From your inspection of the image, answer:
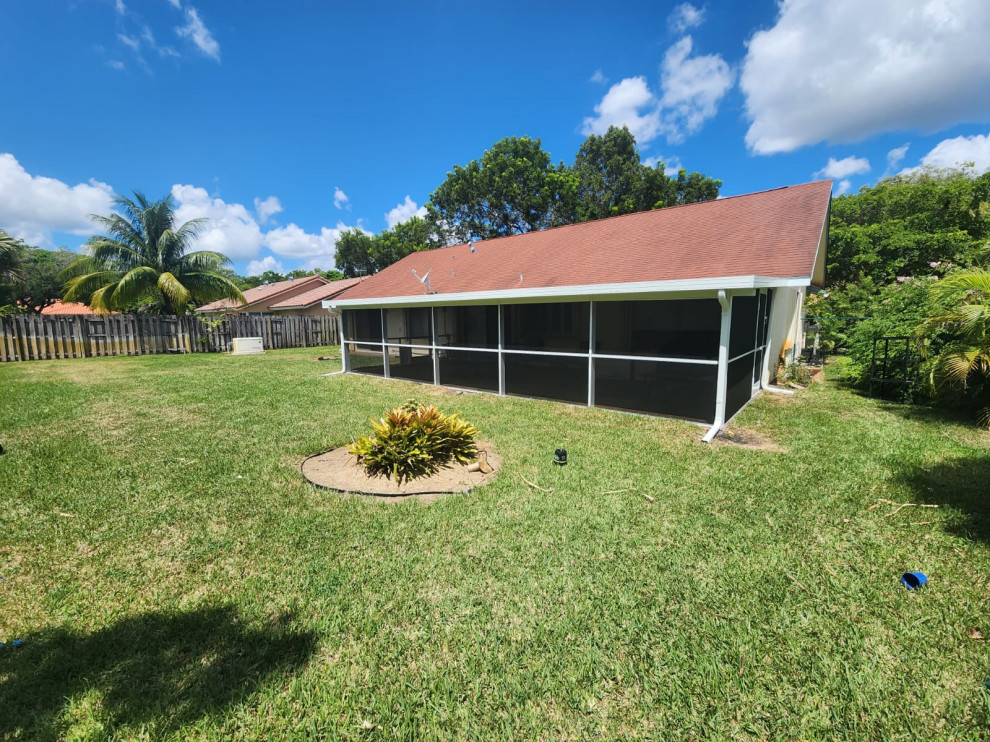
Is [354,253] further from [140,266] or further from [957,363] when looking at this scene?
[957,363]

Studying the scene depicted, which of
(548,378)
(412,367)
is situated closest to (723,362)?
(548,378)

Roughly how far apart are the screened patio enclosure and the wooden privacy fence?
687 centimetres

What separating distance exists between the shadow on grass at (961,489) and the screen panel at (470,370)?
6.86 metres

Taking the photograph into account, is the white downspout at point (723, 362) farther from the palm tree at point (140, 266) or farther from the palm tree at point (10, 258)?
the palm tree at point (10, 258)

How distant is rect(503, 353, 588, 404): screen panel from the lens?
9205 millimetres

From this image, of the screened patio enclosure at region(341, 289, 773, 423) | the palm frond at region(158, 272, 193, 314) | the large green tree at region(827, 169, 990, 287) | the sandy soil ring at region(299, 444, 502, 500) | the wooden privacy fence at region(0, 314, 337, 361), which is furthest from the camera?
the palm frond at region(158, 272, 193, 314)

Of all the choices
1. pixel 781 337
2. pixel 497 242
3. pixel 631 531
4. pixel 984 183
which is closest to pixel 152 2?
pixel 497 242

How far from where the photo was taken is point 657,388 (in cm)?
1003

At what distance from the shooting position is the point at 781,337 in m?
10.2

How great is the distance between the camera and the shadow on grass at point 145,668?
1.98 meters

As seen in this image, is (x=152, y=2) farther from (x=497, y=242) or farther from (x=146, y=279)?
(x=146, y=279)

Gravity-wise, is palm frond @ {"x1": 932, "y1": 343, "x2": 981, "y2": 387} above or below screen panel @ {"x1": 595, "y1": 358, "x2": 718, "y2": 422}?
above

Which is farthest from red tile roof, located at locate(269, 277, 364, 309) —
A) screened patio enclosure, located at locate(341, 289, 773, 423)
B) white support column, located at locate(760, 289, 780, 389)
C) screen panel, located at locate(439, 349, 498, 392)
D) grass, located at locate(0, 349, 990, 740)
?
white support column, located at locate(760, 289, 780, 389)

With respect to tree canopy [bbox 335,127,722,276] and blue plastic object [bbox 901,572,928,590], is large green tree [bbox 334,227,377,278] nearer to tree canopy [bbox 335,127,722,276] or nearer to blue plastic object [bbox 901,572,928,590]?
tree canopy [bbox 335,127,722,276]
